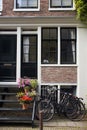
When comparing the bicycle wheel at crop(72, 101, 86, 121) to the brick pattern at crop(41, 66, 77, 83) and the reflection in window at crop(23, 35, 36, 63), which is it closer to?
the brick pattern at crop(41, 66, 77, 83)

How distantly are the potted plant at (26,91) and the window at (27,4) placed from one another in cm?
311

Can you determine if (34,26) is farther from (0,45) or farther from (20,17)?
(0,45)

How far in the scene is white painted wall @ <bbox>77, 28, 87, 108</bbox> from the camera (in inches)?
610

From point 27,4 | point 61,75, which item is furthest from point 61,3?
point 61,75

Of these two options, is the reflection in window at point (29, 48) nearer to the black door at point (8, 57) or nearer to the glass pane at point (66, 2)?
the black door at point (8, 57)

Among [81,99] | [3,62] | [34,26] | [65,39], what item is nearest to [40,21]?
[34,26]

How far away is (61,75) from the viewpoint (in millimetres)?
15617

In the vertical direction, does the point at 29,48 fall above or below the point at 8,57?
above

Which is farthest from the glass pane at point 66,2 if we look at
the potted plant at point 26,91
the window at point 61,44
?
the potted plant at point 26,91

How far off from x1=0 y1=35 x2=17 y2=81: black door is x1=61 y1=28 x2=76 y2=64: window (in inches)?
82.4

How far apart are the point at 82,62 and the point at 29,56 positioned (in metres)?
2.32

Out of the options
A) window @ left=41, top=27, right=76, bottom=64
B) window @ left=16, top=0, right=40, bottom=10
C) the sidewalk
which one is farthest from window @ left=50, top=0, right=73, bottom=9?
the sidewalk

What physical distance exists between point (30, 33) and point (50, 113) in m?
4.01

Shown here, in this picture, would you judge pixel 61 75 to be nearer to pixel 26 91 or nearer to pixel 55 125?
pixel 26 91
